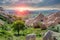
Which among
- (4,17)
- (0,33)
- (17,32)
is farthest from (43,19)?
(0,33)

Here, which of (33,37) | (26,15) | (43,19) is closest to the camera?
(33,37)

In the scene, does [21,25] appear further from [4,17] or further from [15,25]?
[4,17]

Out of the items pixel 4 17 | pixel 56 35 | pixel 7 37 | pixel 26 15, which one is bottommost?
pixel 26 15

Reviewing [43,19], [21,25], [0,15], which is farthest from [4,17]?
[21,25]

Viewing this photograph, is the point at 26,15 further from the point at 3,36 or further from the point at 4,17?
the point at 3,36

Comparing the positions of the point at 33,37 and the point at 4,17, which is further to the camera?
the point at 4,17

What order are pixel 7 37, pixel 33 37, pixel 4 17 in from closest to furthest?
1. pixel 33 37
2. pixel 7 37
3. pixel 4 17

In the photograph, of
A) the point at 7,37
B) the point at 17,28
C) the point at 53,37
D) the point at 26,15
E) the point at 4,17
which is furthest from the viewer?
the point at 26,15

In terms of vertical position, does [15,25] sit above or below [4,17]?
above

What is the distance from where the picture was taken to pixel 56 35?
17188 mm

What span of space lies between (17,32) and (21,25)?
1.16 metres

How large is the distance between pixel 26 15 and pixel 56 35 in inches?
1818

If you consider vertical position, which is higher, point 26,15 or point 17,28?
point 17,28

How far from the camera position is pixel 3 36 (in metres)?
20.0
